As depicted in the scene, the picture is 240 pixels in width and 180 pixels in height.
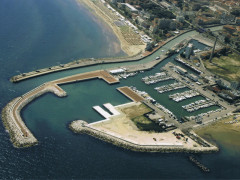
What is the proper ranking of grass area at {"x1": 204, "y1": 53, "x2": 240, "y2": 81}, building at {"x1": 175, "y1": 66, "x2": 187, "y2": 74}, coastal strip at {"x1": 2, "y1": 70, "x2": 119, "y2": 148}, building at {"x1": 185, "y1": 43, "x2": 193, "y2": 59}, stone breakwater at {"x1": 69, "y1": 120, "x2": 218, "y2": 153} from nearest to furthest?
1. coastal strip at {"x1": 2, "y1": 70, "x2": 119, "y2": 148}
2. stone breakwater at {"x1": 69, "y1": 120, "x2": 218, "y2": 153}
3. building at {"x1": 175, "y1": 66, "x2": 187, "y2": 74}
4. grass area at {"x1": 204, "y1": 53, "x2": 240, "y2": 81}
5. building at {"x1": 185, "y1": 43, "x2": 193, "y2": 59}

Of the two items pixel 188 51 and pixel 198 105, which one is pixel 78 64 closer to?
pixel 198 105

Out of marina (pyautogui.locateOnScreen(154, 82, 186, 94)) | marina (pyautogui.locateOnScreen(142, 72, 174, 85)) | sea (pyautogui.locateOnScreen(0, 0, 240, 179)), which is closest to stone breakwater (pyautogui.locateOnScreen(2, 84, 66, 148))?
sea (pyautogui.locateOnScreen(0, 0, 240, 179))

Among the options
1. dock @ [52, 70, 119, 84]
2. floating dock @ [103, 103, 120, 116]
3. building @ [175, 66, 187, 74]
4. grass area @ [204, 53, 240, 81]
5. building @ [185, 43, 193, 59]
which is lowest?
floating dock @ [103, 103, 120, 116]

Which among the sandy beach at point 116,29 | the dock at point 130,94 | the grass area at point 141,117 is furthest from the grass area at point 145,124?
the sandy beach at point 116,29

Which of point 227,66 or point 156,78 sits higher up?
point 227,66

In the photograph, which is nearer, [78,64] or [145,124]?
[145,124]

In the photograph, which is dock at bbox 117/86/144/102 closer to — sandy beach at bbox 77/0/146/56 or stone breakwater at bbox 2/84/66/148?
stone breakwater at bbox 2/84/66/148

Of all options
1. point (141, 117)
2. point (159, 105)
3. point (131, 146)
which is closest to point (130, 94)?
point (159, 105)
